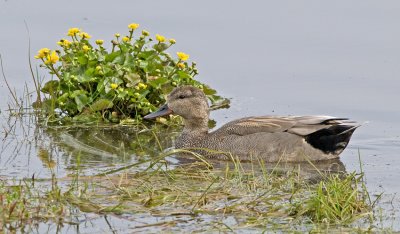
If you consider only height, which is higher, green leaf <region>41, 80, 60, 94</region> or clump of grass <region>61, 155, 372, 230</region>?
green leaf <region>41, 80, 60, 94</region>

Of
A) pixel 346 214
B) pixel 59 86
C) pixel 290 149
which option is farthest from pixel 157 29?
pixel 346 214

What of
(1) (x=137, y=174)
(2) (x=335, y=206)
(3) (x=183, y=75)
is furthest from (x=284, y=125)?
(2) (x=335, y=206)

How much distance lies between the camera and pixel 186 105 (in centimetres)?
1180

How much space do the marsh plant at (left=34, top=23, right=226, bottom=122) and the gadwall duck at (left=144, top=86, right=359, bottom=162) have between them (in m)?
0.84

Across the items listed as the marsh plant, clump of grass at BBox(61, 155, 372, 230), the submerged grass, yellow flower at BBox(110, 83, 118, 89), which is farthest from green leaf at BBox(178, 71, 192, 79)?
the submerged grass

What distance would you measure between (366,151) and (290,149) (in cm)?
81

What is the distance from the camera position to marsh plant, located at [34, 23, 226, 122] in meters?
12.0

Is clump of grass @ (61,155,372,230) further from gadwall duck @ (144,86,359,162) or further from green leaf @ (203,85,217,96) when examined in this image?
green leaf @ (203,85,217,96)

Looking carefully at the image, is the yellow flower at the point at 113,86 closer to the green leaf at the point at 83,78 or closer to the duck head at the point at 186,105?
the green leaf at the point at 83,78

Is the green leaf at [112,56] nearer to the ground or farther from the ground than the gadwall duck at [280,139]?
farther from the ground

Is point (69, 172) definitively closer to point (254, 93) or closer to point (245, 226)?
point (245, 226)

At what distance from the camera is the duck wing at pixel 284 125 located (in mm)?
11398

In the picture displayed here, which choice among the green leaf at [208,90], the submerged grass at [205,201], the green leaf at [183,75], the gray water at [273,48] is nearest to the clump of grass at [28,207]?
the submerged grass at [205,201]

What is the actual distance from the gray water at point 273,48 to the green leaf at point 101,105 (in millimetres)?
962
